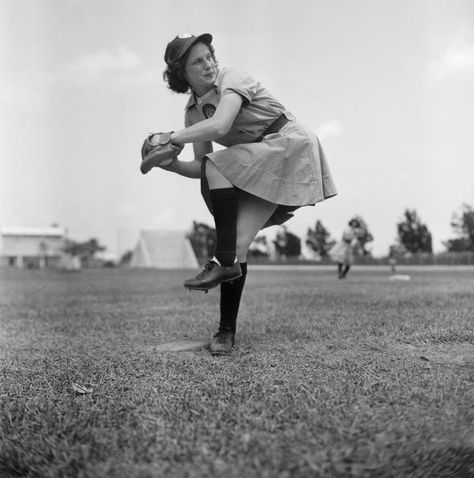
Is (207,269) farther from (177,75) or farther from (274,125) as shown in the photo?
(177,75)

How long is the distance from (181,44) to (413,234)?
Answer: 1769 inches

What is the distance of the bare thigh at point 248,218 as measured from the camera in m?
2.37

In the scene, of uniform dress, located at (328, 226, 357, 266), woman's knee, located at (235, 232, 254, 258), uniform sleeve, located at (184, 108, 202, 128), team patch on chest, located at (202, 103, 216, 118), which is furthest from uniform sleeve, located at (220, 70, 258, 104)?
uniform dress, located at (328, 226, 357, 266)

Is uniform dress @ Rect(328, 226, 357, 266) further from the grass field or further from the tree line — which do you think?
the tree line

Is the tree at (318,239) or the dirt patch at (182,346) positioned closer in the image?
the dirt patch at (182,346)

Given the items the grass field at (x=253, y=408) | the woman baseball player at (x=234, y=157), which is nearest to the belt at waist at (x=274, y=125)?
the woman baseball player at (x=234, y=157)

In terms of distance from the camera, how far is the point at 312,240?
1715 inches

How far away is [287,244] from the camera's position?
42.3 metres

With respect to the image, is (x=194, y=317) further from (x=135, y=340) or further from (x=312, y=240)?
(x=312, y=240)

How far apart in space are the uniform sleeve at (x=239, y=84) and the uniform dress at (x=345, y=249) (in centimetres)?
1056

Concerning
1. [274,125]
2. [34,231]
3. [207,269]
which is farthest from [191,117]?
[34,231]

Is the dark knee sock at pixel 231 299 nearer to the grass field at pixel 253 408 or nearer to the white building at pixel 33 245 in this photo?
the grass field at pixel 253 408

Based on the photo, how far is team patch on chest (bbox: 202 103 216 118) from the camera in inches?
94.3

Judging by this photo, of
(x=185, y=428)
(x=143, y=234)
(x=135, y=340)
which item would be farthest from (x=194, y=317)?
(x=143, y=234)
